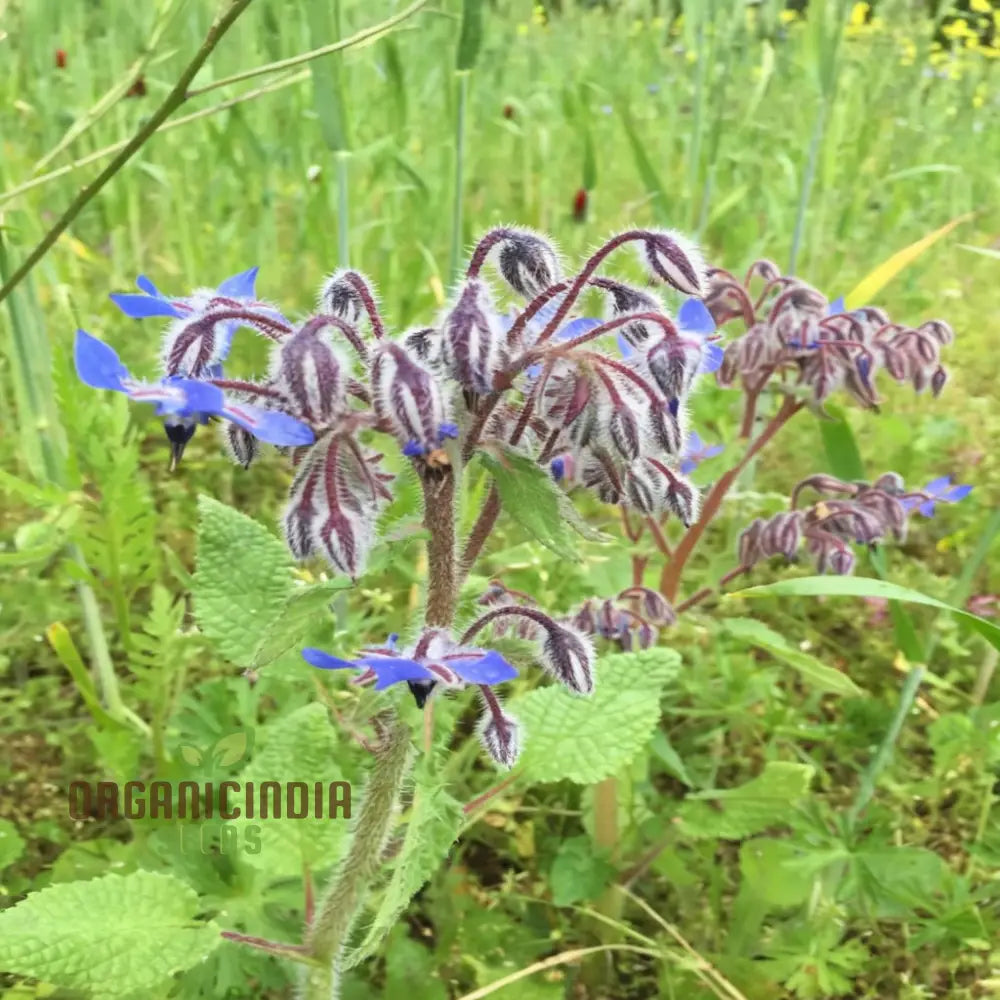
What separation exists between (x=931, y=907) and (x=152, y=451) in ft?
8.05

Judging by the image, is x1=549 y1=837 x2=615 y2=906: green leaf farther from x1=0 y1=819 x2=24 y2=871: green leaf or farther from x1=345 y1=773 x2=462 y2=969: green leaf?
x1=0 y1=819 x2=24 y2=871: green leaf

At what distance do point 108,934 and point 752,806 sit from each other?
1100 mm

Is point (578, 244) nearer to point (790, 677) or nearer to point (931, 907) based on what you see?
point (790, 677)

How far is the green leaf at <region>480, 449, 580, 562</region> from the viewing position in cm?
104

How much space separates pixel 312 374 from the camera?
103 centimetres

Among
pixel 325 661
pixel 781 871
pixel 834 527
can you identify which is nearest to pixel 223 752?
pixel 325 661

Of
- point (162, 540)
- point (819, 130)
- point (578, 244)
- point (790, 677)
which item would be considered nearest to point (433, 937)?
point (790, 677)

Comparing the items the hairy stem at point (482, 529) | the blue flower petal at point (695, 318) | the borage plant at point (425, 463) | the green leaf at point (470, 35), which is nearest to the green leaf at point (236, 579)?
the borage plant at point (425, 463)

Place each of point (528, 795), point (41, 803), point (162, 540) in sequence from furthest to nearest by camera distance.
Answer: point (162, 540) < point (528, 795) < point (41, 803)

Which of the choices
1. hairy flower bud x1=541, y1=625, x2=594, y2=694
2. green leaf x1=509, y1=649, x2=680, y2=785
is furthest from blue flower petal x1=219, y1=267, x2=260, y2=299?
green leaf x1=509, y1=649, x2=680, y2=785

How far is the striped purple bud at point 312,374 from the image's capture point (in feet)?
3.38

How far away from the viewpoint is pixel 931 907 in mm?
1813

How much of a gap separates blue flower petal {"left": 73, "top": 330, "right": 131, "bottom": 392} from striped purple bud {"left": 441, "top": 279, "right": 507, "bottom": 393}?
0.34m

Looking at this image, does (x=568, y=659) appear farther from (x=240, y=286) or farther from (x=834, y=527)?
(x=834, y=527)
